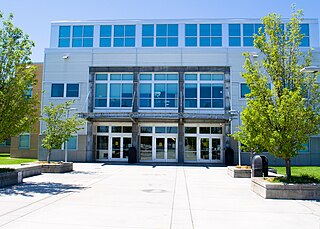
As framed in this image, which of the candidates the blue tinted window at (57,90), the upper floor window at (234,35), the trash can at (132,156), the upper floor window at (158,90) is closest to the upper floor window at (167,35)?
the upper floor window at (158,90)

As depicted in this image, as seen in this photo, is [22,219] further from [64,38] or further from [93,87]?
[64,38]

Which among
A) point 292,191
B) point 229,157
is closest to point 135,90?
point 229,157

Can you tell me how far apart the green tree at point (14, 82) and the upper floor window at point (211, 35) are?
20.1 meters

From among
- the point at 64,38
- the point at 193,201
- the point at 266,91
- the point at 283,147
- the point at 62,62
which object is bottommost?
the point at 193,201

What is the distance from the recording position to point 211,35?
1225 inches

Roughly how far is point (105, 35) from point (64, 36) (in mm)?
4024

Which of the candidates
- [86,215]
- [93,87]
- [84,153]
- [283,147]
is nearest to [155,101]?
[93,87]

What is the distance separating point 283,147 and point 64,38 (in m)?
26.1

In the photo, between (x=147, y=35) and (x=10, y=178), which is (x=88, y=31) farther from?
(x=10, y=178)

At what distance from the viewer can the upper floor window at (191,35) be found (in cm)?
3109

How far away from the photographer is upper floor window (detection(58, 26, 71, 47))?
104ft

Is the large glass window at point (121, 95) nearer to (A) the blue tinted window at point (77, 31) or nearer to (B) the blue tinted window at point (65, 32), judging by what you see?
(A) the blue tinted window at point (77, 31)

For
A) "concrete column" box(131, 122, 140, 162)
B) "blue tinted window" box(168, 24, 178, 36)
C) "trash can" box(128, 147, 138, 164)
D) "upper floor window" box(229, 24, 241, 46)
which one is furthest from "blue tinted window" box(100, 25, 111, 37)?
"trash can" box(128, 147, 138, 164)

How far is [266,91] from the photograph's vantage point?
11930 millimetres
